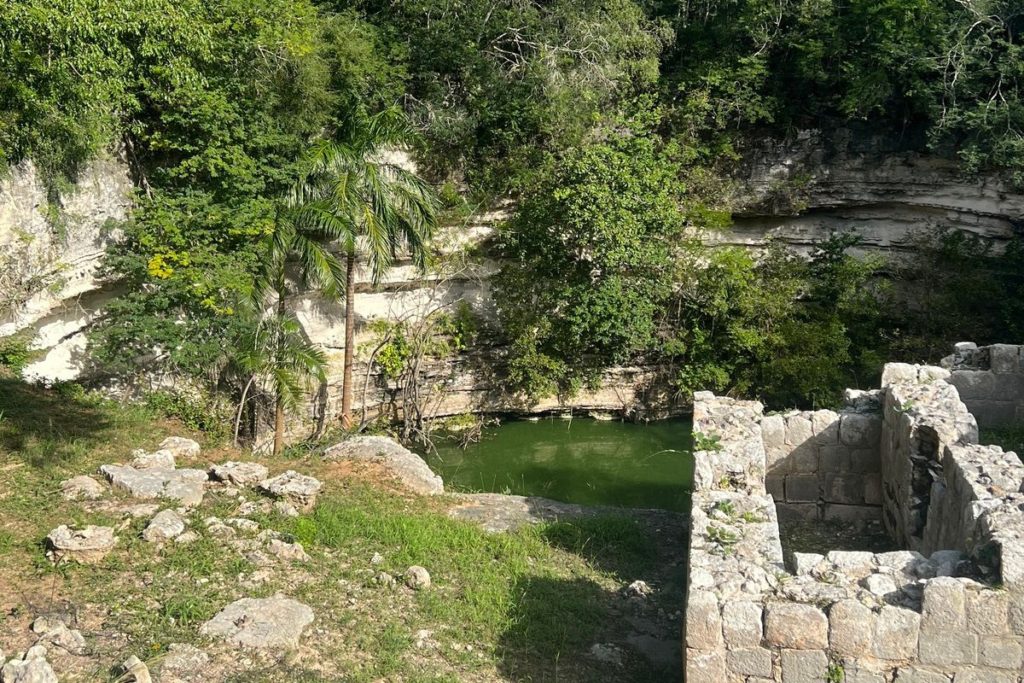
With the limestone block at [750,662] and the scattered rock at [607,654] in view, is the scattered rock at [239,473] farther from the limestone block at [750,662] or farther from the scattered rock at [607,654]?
the limestone block at [750,662]

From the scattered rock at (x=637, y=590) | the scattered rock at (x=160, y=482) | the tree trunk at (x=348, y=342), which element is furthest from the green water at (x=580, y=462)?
the scattered rock at (x=637, y=590)

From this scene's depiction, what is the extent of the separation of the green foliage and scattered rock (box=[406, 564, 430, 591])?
7695 mm

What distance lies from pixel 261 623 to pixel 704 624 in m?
3.56

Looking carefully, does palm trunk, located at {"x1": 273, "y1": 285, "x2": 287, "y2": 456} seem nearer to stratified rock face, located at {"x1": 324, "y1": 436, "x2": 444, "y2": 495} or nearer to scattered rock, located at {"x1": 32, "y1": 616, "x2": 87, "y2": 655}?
stratified rock face, located at {"x1": 324, "y1": 436, "x2": 444, "y2": 495}

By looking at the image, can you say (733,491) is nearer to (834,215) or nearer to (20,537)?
(20,537)

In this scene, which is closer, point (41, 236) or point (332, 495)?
point (332, 495)

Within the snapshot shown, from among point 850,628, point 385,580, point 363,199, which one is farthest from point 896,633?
point 363,199

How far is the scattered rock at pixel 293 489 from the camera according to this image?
33.7 ft

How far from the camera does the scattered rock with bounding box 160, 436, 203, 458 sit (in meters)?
11.9

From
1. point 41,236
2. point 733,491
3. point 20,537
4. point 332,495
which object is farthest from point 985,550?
point 41,236

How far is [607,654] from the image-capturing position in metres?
7.81

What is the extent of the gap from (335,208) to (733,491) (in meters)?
7.31

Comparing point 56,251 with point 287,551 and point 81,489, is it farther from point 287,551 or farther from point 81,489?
point 287,551

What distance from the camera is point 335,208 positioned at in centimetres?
1316
